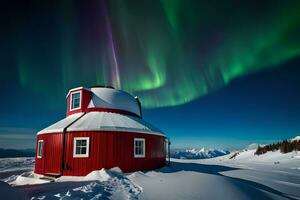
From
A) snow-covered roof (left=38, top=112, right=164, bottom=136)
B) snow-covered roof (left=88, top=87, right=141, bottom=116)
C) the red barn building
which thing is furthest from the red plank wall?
snow-covered roof (left=88, top=87, right=141, bottom=116)

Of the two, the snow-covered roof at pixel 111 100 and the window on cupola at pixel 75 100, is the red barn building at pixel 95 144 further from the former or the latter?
the window on cupola at pixel 75 100

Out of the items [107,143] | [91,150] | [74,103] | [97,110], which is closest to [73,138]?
[91,150]

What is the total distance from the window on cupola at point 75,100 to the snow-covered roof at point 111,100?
1.03 meters

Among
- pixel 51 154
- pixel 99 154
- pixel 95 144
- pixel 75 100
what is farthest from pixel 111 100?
pixel 51 154

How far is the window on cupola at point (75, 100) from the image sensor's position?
16.3 meters

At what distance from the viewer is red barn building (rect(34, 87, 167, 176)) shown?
41.7 ft

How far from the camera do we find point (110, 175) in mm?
10789

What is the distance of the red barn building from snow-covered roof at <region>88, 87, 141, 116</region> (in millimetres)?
81

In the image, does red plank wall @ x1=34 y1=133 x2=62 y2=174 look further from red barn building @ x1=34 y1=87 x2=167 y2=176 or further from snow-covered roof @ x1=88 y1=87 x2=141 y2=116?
snow-covered roof @ x1=88 y1=87 x2=141 y2=116

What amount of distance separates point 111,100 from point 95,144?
183 inches

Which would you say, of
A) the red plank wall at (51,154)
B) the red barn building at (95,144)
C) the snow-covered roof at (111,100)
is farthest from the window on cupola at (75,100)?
the red plank wall at (51,154)

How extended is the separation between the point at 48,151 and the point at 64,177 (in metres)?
2.58

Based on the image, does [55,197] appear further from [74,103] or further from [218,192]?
[74,103]

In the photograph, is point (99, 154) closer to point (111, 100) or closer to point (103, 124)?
point (103, 124)
